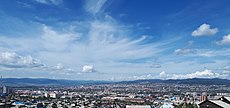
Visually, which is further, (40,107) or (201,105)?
(40,107)

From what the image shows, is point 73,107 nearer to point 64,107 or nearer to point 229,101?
point 64,107

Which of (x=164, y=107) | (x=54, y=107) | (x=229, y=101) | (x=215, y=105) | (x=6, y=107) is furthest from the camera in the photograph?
(x=54, y=107)

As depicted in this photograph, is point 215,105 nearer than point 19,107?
Yes

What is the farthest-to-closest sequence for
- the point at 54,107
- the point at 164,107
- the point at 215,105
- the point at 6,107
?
the point at 54,107, the point at 6,107, the point at 164,107, the point at 215,105

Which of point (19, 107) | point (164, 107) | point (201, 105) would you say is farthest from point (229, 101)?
point (19, 107)

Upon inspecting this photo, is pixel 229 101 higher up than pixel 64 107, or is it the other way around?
pixel 229 101

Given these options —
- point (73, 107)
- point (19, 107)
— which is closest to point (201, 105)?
point (19, 107)

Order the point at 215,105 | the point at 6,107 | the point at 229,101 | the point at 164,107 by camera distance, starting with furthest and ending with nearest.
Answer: the point at 6,107 < the point at 164,107 < the point at 229,101 < the point at 215,105

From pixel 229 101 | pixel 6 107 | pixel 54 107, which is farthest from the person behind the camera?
pixel 54 107

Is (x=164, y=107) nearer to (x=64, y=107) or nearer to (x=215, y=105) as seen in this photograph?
(x=215, y=105)

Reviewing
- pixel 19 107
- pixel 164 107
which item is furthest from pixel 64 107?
pixel 164 107
